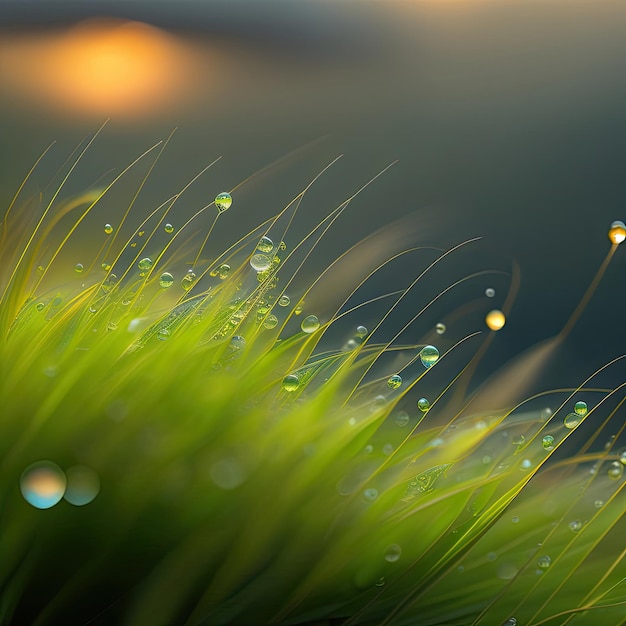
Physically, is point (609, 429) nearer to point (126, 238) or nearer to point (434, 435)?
point (434, 435)

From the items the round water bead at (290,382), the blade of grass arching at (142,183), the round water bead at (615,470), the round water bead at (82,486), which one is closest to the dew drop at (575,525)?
the round water bead at (615,470)

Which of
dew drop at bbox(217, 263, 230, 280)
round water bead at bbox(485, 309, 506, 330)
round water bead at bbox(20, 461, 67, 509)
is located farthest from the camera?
round water bead at bbox(485, 309, 506, 330)

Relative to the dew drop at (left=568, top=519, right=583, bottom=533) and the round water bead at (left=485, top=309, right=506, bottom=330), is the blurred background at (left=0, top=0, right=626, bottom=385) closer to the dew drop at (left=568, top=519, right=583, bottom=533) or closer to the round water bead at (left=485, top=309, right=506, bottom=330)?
the round water bead at (left=485, top=309, right=506, bottom=330)

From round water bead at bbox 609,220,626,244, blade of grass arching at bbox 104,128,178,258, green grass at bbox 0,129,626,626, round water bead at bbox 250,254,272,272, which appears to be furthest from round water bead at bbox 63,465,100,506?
round water bead at bbox 609,220,626,244

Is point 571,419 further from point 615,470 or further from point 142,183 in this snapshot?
point 142,183

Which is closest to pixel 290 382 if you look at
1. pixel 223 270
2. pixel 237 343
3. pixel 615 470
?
pixel 237 343

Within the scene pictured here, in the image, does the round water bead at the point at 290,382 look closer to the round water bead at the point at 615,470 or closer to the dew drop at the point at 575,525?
the dew drop at the point at 575,525
